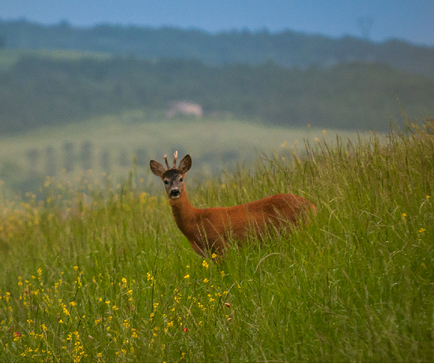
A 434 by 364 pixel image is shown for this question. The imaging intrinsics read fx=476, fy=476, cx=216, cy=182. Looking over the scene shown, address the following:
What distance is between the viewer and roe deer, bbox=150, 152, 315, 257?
488 cm

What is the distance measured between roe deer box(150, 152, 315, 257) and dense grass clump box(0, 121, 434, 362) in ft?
0.52

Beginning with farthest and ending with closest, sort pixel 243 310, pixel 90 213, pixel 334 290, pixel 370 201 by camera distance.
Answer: pixel 90 213 → pixel 370 201 → pixel 243 310 → pixel 334 290

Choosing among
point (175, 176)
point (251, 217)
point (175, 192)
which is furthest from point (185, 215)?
point (251, 217)

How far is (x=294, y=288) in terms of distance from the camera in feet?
12.7

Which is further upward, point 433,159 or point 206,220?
point 433,159

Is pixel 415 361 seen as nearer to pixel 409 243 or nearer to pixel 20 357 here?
pixel 409 243

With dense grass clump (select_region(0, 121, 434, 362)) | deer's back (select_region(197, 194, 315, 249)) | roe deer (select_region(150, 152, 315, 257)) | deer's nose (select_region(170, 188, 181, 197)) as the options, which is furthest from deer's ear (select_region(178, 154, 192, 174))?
dense grass clump (select_region(0, 121, 434, 362))

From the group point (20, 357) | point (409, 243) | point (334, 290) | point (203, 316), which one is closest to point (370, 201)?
point (409, 243)

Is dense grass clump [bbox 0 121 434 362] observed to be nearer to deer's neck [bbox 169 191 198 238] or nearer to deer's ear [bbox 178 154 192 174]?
deer's neck [bbox 169 191 198 238]

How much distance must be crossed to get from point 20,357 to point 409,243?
384 centimetres

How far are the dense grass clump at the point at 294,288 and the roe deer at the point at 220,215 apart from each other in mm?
160

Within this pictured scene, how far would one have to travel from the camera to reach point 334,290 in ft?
12.3

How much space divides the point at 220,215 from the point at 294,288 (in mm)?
1413

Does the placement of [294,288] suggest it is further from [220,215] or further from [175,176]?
[175,176]
